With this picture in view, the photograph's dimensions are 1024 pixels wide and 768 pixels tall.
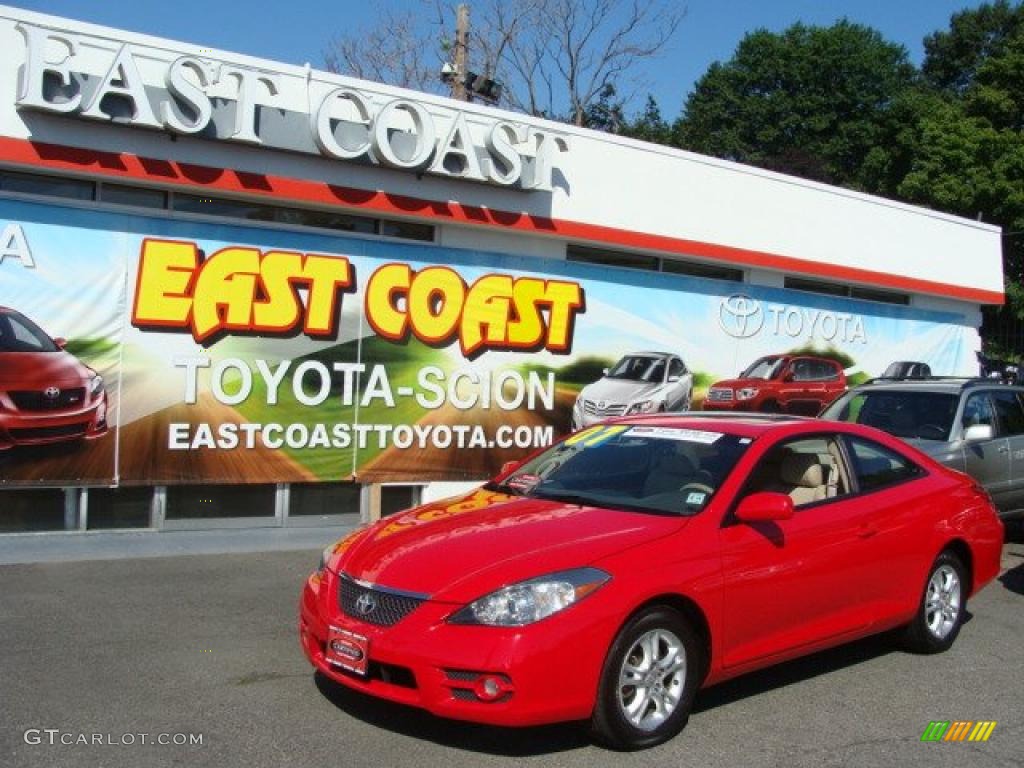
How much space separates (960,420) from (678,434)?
5763 mm

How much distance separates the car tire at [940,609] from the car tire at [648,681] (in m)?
2.18

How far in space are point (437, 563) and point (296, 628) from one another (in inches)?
96.3

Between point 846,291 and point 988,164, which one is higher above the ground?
point 988,164

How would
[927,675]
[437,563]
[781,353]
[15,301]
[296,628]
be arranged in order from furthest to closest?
1. [781,353]
2. [15,301]
3. [296,628]
4. [927,675]
5. [437,563]

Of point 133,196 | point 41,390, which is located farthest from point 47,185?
point 41,390

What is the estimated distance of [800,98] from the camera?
4884cm

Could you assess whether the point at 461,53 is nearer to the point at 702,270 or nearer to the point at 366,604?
the point at 702,270

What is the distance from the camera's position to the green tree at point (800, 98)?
47562 millimetres

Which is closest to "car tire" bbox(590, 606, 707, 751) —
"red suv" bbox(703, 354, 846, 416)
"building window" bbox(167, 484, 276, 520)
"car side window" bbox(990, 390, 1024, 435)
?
"building window" bbox(167, 484, 276, 520)

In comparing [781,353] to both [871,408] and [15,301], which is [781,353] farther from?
[15,301]

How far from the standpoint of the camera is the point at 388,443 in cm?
1171

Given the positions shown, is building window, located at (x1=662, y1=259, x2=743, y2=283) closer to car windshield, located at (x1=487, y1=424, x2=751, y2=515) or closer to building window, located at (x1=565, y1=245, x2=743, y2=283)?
building window, located at (x1=565, y1=245, x2=743, y2=283)

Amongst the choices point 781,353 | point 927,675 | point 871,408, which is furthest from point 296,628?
point 781,353

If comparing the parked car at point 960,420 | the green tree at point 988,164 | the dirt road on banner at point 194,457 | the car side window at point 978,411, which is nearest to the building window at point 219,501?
the dirt road on banner at point 194,457
